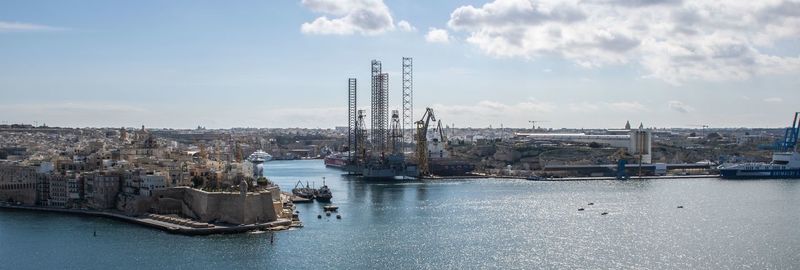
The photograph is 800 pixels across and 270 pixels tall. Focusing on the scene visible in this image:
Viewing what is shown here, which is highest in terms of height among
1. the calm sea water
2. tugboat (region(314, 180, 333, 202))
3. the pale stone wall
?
the pale stone wall

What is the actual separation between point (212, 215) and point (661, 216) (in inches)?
472

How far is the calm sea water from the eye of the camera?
17422 mm

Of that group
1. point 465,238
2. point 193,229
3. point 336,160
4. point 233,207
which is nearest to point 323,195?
point 233,207

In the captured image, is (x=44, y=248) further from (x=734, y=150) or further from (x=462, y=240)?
(x=734, y=150)

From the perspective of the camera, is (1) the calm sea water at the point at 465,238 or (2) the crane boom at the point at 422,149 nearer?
(1) the calm sea water at the point at 465,238

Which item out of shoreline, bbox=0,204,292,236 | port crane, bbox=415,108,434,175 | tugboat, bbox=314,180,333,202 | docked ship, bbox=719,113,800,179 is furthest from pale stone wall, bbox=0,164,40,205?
docked ship, bbox=719,113,800,179

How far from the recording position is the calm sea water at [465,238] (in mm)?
17422

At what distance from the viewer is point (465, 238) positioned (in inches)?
805

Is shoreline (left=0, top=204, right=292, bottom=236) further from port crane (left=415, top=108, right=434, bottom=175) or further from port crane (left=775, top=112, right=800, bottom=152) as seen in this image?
port crane (left=775, top=112, right=800, bottom=152)

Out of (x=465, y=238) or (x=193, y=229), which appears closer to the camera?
(x=465, y=238)

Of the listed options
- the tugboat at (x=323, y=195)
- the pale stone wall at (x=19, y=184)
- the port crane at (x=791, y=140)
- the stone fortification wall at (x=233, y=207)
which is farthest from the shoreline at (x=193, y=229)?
the port crane at (x=791, y=140)

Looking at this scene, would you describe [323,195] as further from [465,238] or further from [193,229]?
[465,238]

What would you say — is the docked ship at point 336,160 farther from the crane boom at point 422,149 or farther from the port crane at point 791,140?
the port crane at point 791,140

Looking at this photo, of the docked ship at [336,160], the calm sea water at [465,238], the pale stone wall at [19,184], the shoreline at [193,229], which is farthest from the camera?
the docked ship at [336,160]
